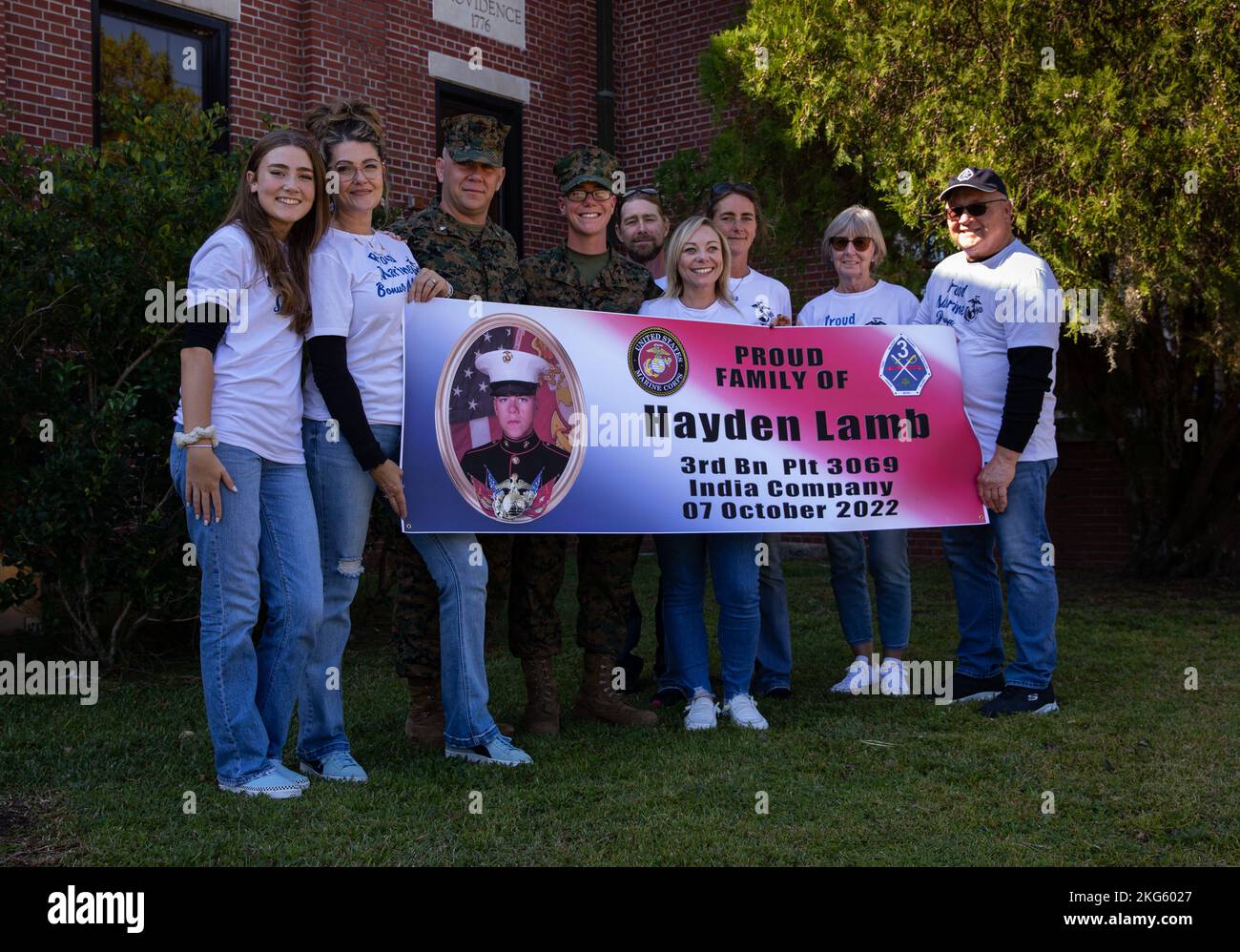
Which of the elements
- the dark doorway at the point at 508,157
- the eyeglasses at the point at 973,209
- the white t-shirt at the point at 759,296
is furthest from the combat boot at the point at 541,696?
the dark doorway at the point at 508,157

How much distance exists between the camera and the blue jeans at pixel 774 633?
534 centimetres

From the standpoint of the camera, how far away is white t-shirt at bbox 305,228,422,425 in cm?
383

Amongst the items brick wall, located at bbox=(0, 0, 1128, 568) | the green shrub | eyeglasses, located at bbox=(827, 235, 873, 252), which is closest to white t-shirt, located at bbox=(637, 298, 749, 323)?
eyeglasses, located at bbox=(827, 235, 873, 252)

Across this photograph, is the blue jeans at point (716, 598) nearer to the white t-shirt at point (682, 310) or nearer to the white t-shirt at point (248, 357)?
the white t-shirt at point (682, 310)

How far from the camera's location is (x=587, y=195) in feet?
15.2

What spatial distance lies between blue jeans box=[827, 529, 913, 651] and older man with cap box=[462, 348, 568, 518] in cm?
167

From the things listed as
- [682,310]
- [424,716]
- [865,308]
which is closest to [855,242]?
[865,308]

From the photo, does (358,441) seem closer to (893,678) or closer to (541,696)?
(541,696)

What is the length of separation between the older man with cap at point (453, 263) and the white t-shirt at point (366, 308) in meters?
0.17

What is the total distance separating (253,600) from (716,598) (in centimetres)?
198

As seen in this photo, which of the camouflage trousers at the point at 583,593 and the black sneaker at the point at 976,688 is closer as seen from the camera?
the camouflage trousers at the point at 583,593

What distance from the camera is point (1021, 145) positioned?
6.59 metres

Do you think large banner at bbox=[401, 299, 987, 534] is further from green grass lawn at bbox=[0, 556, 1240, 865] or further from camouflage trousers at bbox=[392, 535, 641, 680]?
green grass lawn at bbox=[0, 556, 1240, 865]

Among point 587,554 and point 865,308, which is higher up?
point 865,308
